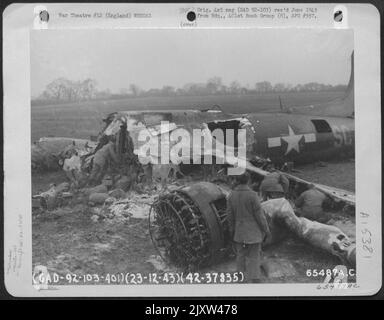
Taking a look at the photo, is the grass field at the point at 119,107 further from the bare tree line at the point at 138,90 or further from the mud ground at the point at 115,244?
the mud ground at the point at 115,244

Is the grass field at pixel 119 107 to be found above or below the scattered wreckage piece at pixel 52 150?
above

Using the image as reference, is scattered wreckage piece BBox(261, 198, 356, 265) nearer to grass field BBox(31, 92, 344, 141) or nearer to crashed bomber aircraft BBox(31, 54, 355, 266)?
crashed bomber aircraft BBox(31, 54, 355, 266)

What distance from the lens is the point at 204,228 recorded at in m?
1.42

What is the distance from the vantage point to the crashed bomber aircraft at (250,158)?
1.43 metres

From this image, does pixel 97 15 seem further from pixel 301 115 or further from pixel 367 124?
pixel 367 124

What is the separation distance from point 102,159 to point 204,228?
14.5 inches

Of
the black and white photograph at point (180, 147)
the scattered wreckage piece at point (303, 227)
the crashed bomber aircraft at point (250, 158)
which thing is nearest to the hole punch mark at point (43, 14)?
the black and white photograph at point (180, 147)

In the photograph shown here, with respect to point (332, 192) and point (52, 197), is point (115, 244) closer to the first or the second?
point (52, 197)

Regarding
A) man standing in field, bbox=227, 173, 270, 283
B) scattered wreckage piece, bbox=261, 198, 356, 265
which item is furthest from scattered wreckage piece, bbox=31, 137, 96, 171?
scattered wreckage piece, bbox=261, 198, 356, 265

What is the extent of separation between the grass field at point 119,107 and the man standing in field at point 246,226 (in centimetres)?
25

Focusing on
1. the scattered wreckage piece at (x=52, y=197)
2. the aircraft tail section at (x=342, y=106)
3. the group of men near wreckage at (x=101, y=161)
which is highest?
the aircraft tail section at (x=342, y=106)

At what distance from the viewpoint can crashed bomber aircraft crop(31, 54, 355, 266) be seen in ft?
Result: 4.71

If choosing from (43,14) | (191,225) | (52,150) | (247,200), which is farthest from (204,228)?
(43,14)
